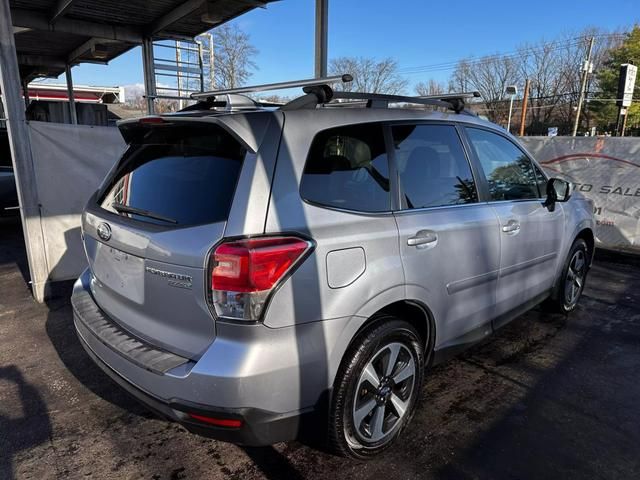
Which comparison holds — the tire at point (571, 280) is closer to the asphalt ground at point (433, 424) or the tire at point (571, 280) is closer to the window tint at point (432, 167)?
the asphalt ground at point (433, 424)

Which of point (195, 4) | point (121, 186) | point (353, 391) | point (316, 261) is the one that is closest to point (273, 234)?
point (316, 261)

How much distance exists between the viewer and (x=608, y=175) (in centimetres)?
765

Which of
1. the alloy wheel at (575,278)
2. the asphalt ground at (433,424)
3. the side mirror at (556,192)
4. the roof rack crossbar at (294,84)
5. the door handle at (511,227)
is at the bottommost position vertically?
the asphalt ground at (433,424)

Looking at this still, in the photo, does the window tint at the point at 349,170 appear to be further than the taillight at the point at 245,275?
Yes

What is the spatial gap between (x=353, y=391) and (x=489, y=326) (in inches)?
57.5

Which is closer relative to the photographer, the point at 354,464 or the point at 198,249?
the point at 198,249

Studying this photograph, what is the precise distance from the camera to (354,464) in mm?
2486

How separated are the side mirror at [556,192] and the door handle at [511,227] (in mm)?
627

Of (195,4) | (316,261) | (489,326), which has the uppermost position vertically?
(195,4)

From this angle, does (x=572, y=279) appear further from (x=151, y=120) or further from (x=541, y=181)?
(x=151, y=120)

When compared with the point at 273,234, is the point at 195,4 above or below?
above

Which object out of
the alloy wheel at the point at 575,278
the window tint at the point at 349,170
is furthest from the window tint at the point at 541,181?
the window tint at the point at 349,170

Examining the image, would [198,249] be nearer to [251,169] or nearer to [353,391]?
[251,169]

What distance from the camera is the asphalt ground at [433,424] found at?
245cm
